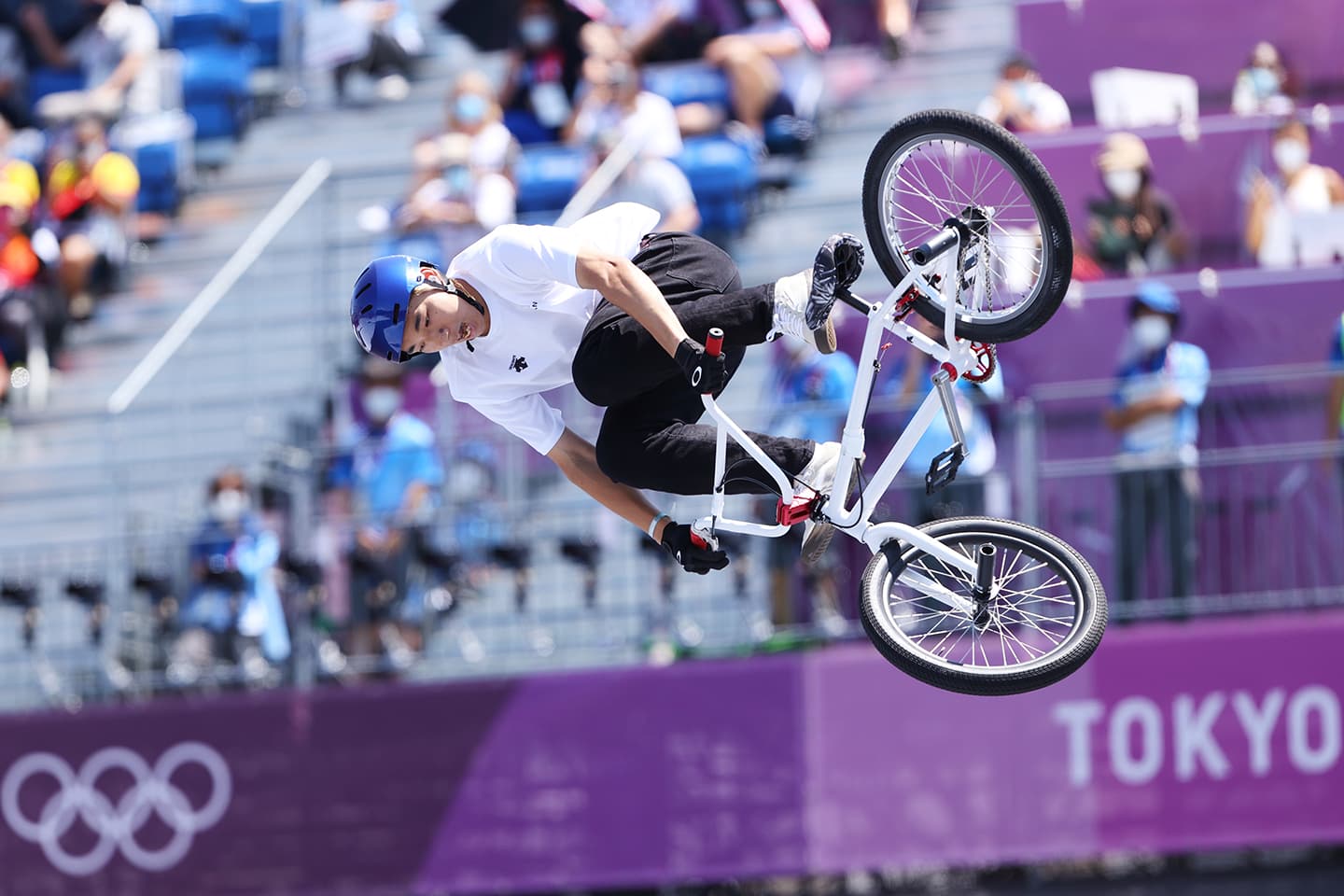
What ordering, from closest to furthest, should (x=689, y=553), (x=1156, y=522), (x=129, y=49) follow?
(x=689, y=553), (x=1156, y=522), (x=129, y=49)

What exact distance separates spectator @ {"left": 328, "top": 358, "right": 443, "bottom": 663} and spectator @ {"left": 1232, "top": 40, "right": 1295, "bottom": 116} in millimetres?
5151

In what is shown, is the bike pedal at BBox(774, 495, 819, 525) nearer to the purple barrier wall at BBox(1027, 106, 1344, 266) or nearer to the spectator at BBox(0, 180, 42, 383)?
the purple barrier wall at BBox(1027, 106, 1344, 266)

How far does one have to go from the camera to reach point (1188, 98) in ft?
45.1

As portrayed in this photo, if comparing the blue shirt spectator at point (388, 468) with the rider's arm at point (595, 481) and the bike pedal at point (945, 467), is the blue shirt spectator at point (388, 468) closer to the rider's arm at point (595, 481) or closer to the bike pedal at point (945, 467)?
the rider's arm at point (595, 481)

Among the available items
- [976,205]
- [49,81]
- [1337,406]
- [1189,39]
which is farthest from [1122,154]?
[49,81]

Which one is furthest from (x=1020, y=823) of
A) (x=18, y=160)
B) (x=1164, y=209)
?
(x=18, y=160)

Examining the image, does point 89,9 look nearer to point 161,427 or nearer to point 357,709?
point 161,427

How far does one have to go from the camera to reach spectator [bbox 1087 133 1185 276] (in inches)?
499

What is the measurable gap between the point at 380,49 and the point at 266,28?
1.32 m

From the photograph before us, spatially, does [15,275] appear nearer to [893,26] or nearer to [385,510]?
[385,510]

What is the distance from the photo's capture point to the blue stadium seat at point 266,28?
18.4 meters

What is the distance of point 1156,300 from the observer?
39.7 feet

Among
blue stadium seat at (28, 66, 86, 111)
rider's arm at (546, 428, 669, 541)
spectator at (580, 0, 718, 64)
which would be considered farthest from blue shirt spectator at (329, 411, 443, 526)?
blue stadium seat at (28, 66, 86, 111)

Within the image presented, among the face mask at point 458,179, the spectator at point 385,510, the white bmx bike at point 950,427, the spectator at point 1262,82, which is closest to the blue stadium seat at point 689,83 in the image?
the face mask at point 458,179
